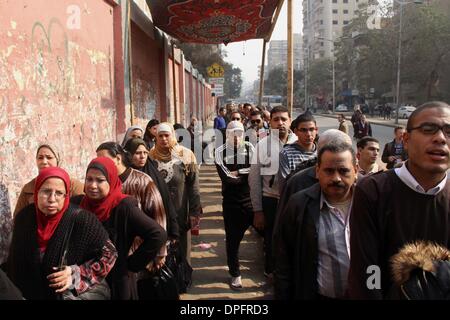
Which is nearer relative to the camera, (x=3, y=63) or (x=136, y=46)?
(x=3, y=63)

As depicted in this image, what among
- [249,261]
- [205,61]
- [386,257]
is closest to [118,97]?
[249,261]

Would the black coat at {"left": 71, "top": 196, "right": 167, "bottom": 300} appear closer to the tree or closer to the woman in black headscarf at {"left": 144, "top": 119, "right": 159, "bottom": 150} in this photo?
the woman in black headscarf at {"left": 144, "top": 119, "right": 159, "bottom": 150}

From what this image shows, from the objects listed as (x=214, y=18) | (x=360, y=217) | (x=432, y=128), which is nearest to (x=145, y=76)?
(x=214, y=18)

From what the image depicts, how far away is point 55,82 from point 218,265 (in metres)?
2.89

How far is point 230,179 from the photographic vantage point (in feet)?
15.6

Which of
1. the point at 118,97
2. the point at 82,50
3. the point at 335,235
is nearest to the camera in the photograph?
the point at 335,235

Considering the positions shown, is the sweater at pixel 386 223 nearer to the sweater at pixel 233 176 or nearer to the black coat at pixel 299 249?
the black coat at pixel 299 249

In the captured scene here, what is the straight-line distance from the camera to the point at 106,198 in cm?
282

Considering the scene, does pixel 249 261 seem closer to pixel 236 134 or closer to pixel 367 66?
pixel 236 134

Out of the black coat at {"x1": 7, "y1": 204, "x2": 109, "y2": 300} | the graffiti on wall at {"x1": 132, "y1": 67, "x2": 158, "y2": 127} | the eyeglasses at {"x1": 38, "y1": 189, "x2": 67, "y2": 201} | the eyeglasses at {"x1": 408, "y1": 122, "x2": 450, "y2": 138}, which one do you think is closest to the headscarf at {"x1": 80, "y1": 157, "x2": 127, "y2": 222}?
the black coat at {"x1": 7, "y1": 204, "x2": 109, "y2": 300}

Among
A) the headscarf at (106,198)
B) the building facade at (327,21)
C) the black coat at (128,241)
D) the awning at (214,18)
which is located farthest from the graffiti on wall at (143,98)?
the building facade at (327,21)

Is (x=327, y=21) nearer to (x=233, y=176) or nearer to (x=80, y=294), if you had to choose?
(x=233, y=176)

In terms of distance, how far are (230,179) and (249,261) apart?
1.47m

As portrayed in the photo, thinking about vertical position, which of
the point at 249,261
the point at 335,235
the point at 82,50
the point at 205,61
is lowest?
the point at 249,261
